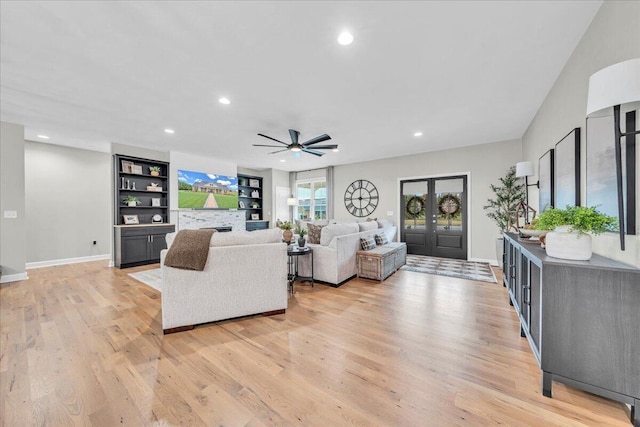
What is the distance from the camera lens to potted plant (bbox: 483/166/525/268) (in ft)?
15.9

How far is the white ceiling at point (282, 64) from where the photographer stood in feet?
5.95

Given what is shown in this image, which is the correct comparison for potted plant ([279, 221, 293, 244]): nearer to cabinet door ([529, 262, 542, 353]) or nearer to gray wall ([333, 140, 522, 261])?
cabinet door ([529, 262, 542, 353])

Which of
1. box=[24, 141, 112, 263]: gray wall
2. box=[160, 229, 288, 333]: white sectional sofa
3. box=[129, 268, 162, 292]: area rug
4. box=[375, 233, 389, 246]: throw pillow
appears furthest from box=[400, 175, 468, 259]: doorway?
box=[24, 141, 112, 263]: gray wall

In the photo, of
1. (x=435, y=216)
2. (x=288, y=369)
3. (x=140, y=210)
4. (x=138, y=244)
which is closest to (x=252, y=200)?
(x=140, y=210)

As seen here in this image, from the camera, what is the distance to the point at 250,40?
210 centimetres

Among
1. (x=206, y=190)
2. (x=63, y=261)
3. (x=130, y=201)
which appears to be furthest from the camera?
(x=206, y=190)

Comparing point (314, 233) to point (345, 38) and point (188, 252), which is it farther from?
point (345, 38)

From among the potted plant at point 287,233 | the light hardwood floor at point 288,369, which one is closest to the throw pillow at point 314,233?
the potted plant at point 287,233

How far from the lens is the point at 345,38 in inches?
80.9

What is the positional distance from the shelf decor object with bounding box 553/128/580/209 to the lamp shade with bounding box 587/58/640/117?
1.04m

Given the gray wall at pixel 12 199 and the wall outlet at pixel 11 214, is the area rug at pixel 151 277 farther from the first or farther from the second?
the wall outlet at pixel 11 214

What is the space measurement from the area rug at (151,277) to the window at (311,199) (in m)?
5.00

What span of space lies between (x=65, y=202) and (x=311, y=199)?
251 inches

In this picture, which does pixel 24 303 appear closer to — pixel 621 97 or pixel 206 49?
pixel 206 49
